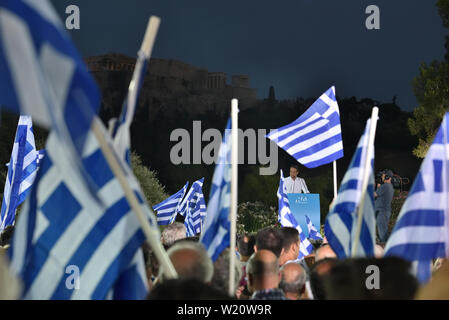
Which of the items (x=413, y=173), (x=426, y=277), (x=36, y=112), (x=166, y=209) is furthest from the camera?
(x=413, y=173)

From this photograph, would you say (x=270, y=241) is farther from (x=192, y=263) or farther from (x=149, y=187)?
(x=149, y=187)

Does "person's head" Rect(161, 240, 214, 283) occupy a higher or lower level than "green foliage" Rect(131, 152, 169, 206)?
lower

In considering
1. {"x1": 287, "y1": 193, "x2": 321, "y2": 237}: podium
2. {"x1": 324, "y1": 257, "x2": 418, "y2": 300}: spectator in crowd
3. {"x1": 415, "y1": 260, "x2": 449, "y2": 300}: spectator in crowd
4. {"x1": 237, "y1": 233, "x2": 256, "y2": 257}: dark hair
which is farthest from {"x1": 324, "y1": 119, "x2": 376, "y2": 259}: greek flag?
{"x1": 287, "y1": 193, "x2": 321, "y2": 237}: podium

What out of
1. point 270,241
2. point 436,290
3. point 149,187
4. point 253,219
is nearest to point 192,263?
point 436,290

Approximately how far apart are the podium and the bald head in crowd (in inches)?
276

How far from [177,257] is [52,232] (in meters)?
0.65

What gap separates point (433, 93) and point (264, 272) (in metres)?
11.8

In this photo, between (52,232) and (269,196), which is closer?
(52,232)

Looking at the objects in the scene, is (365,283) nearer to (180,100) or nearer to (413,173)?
(413,173)

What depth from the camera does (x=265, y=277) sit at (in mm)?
3447

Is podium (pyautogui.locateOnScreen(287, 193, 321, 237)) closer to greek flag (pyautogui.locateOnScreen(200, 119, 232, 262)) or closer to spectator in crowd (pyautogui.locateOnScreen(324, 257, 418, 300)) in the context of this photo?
greek flag (pyautogui.locateOnScreen(200, 119, 232, 262))

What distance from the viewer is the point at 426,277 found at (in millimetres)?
3973

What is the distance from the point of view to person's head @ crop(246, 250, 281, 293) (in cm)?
345

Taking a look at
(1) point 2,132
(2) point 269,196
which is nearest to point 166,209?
(2) point 269,196
